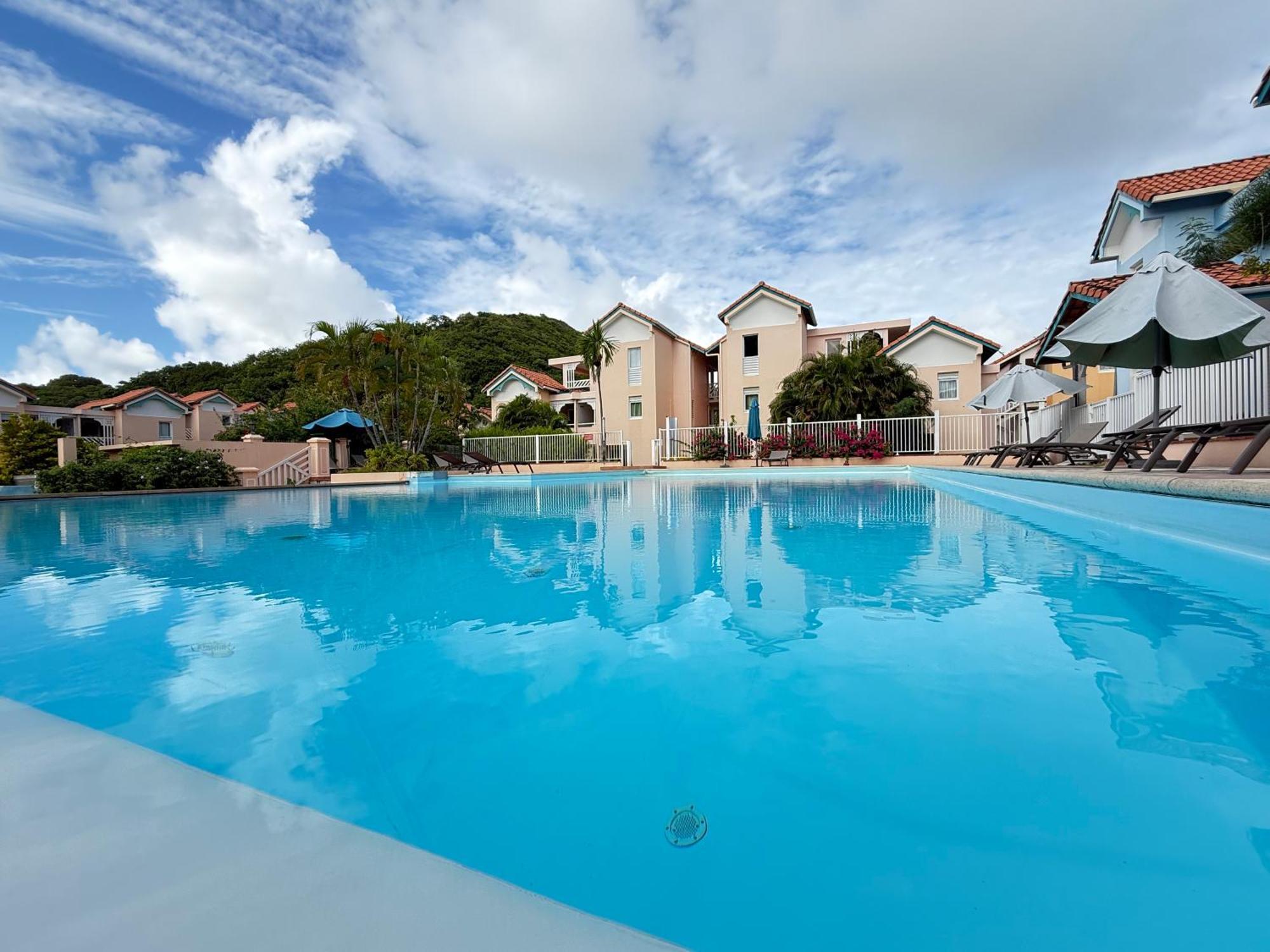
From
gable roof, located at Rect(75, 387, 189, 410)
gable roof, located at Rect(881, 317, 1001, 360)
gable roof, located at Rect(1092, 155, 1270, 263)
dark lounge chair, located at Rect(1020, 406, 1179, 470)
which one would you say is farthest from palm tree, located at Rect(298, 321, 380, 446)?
gable roof, located at Rect(75, 387, 189, 410)

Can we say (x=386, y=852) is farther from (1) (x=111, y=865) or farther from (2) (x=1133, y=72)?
(2) (x=1133, y=72)

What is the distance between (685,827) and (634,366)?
2701cm

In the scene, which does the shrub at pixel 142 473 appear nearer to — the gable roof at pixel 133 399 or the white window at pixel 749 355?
the white window at pixel 749 355

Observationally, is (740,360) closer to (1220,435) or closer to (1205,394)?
(1205,394)

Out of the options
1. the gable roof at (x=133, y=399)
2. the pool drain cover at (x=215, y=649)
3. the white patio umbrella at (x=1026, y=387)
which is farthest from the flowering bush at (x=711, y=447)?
the gable roof at (x=133, y=399)

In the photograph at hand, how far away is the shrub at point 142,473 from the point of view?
44.6ft

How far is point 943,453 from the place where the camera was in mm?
18656

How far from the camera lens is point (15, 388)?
32188mm

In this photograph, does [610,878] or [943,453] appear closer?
[610,878]

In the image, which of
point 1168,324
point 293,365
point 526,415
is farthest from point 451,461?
point 293,365

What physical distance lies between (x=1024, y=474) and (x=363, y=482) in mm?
17526

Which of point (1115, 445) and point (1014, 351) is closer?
point (1115, 445)

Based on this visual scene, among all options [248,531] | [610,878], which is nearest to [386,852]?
[610,878]

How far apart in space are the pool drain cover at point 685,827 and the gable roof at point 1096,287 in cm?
941
